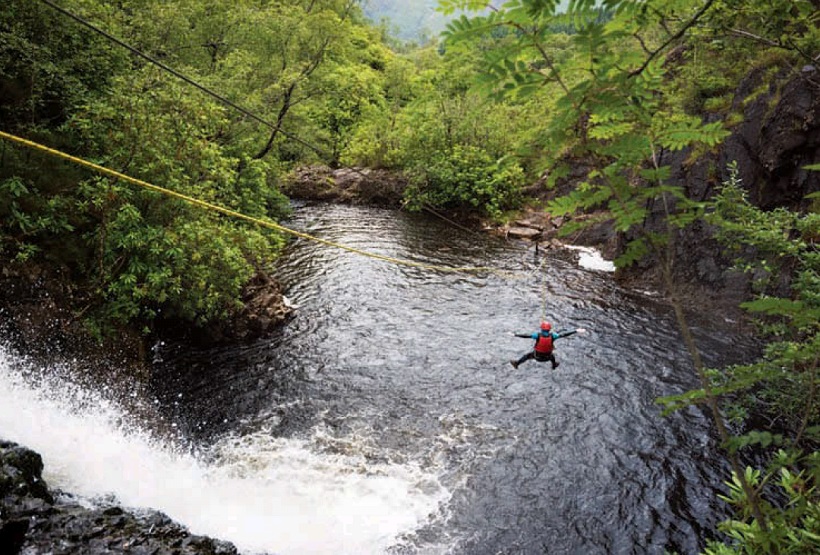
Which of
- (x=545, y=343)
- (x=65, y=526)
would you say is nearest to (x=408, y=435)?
(x=545, y=343)

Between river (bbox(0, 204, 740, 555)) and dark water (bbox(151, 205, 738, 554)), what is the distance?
0.04 meters

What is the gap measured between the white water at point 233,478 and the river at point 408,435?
1.2 inches

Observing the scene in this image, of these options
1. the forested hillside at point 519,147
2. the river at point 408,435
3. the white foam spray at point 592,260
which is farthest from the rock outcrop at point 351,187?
the river at point 408,435

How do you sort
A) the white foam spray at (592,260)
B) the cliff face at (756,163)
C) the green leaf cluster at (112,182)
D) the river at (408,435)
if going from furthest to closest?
the white foam spray at (592,260), the cliff face at (756,163), the green leaf cluster at (112,182), the river at (408,435)

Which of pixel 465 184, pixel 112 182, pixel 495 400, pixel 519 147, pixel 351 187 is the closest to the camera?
pixel 519 147

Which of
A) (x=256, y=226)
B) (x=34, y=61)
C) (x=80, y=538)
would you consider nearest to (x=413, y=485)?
(x=80, y=538)

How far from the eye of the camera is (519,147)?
2746mm

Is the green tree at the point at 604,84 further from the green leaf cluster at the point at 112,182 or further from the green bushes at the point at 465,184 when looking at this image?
the green bushes at the point at 465,184

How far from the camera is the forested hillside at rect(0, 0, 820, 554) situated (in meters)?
2.50

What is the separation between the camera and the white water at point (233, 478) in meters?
7.01

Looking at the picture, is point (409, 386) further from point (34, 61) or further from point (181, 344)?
point (34, 61)

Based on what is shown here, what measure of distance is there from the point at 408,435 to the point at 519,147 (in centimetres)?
777

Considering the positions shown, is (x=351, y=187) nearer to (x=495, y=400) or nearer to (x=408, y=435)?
(x=495, y=400)

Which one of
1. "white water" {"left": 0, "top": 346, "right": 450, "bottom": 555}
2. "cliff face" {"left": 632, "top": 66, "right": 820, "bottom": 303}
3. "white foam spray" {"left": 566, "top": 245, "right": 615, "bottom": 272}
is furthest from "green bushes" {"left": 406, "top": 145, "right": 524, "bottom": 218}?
"white water" {"left": 0, "top": 346, "right": 450, "bottom": 555}
